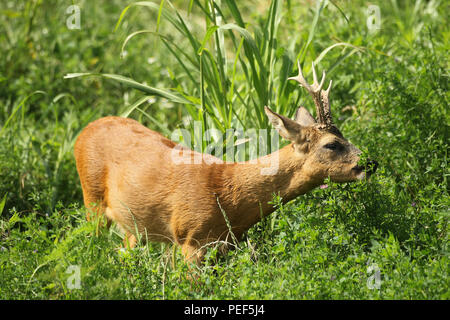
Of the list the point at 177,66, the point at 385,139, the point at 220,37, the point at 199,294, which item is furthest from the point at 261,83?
the point at 177,66

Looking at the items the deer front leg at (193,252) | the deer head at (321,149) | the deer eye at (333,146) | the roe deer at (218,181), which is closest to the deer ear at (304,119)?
the roe deer at (218,181)

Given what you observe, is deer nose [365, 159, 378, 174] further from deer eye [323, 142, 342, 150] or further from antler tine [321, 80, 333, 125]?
antler tine [321, 80, 333, 125]

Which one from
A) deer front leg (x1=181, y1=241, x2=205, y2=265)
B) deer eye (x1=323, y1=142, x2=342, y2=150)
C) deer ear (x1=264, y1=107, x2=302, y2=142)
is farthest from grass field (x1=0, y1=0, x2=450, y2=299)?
deer ear (x1=264, y1=107, x2=302, y2=142)

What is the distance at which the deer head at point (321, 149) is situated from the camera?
3.89 metres

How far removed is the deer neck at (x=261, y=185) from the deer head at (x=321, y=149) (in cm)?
6

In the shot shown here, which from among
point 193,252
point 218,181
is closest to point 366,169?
point 218,181

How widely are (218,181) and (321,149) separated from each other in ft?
2.25

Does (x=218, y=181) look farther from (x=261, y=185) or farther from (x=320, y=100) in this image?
(x=320, y=100)

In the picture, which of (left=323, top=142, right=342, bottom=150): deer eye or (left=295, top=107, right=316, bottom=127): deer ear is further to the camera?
(left=295, top=107, right=316, bottom=127): deer ear

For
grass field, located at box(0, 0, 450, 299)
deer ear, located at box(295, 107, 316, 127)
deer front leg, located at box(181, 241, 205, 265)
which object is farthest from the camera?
deer ear, located at box(295, 107, 316, 127)

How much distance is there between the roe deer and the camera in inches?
154
